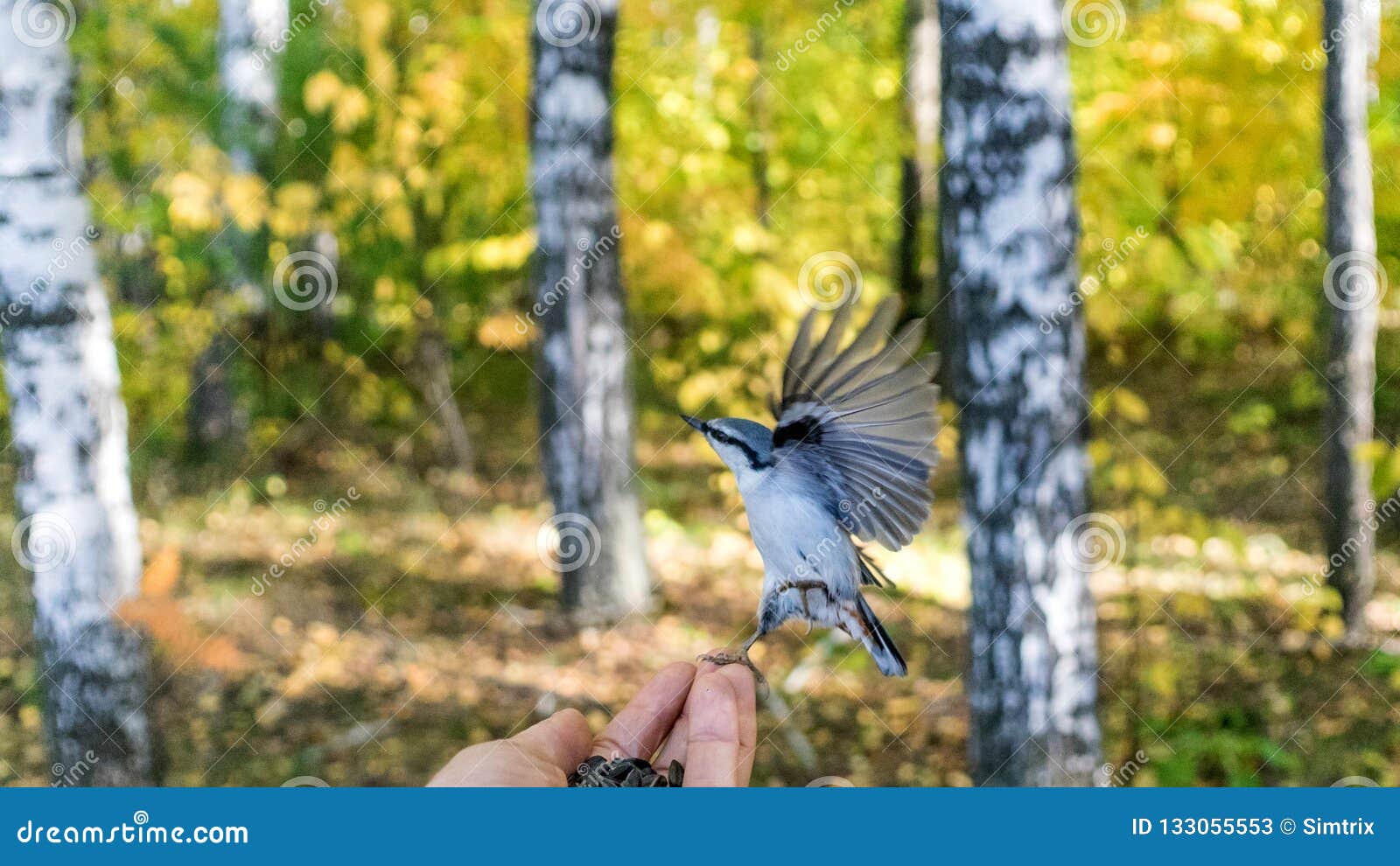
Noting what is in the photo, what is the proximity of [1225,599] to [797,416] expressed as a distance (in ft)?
15.2

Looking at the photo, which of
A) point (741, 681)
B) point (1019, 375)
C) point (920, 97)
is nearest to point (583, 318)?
point (1019, 375)

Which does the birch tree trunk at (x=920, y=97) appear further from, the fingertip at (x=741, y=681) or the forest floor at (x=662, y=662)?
the fingertip at (x=741, y=681)

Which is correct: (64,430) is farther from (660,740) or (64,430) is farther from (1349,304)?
(1349,304)

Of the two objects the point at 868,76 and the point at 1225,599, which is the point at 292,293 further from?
Answer: the point at 1225,599

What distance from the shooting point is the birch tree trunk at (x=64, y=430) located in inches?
149

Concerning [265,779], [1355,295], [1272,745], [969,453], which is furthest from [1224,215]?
[265,779]

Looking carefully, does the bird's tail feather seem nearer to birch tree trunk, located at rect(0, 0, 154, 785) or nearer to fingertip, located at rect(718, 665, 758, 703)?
fingertip, located at rect(718, 665, 758, 703)

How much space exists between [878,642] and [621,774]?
64 cm

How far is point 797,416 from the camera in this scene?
6.05 ft

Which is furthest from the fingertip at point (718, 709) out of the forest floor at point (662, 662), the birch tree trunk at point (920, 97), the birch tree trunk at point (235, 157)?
the birch tree trunk at point (920, 97)

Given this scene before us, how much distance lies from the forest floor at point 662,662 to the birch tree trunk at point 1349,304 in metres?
0.24

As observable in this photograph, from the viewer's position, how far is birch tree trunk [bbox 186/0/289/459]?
6.30 meters

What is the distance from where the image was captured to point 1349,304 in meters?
5.39

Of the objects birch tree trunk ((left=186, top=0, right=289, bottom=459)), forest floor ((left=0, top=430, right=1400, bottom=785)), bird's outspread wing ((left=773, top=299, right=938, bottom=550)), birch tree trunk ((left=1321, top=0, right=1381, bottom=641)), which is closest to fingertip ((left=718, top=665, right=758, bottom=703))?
bird's outspread wing ((left=773, top=299, right=938, bottom=550))
